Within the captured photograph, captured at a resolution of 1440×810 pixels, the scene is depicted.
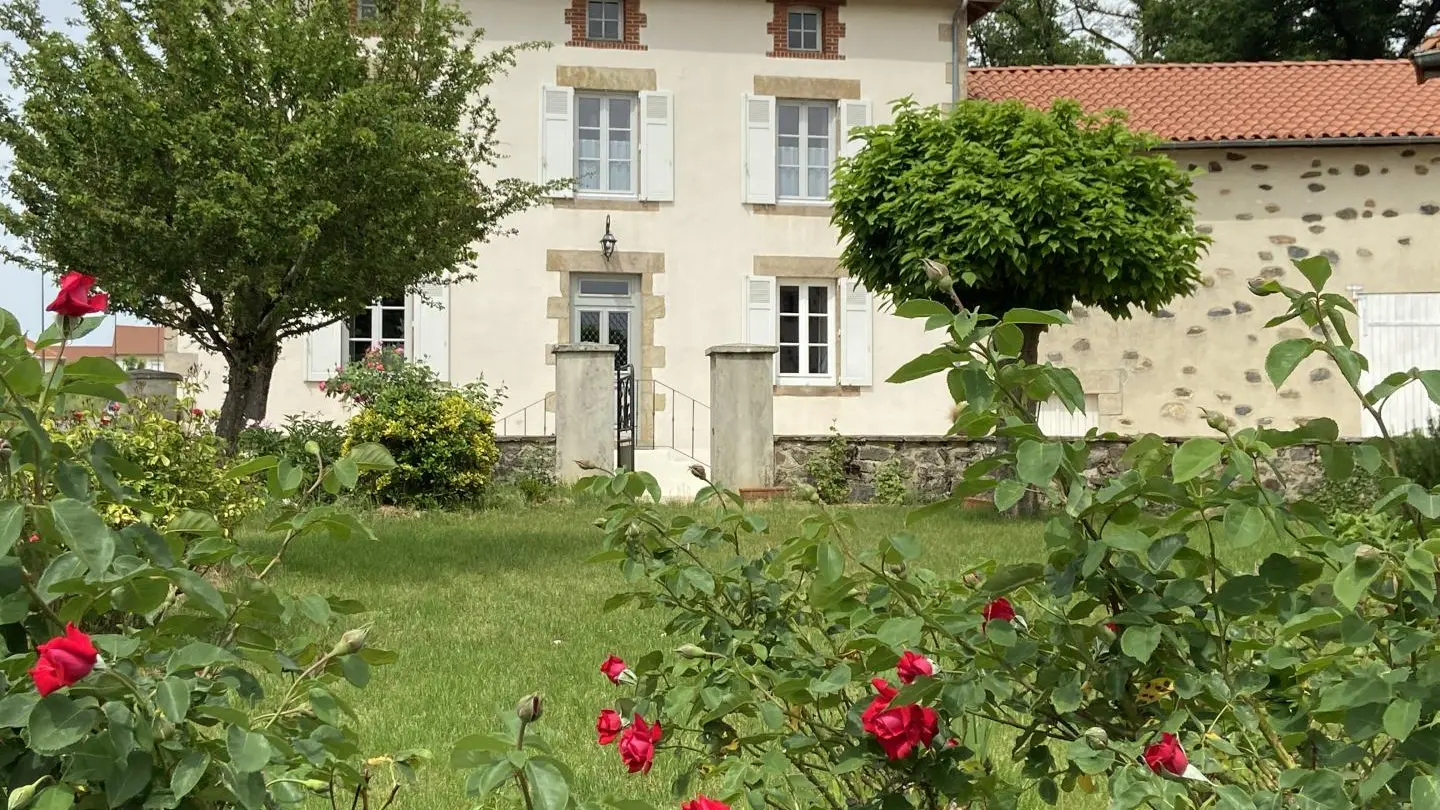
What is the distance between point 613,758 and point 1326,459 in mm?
2750

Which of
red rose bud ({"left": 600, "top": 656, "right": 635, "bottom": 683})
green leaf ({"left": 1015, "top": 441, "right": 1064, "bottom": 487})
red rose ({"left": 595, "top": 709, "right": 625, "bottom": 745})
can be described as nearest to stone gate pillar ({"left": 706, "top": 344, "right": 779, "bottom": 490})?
red rose bud ({"left": 600, "top": 656, "right": 635, "bottom": 683})

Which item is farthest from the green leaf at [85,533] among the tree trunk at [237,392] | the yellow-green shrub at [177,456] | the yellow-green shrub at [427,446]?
the yellow-green shrub at [427,446]

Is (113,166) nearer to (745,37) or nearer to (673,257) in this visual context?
(673,257)

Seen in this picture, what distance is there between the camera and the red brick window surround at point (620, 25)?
15.9 metres

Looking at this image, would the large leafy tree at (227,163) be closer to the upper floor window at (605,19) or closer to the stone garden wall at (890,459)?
the stone garden wall at (890,459)

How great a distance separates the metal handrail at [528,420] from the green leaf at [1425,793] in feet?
47.0

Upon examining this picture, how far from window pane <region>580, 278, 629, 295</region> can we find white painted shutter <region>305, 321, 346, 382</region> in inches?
118

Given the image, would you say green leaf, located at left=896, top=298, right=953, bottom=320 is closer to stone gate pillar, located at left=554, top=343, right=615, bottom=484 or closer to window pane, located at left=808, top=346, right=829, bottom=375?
stone gate pillar, located at left=554, top=343, right=615, bottom=484

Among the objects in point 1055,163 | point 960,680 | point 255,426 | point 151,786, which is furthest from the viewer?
point 255,426

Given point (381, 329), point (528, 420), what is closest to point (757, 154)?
point (528, 420)

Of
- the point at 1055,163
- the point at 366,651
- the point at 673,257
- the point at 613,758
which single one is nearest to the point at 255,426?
the point at 673,257

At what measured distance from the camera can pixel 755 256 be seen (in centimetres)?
1622

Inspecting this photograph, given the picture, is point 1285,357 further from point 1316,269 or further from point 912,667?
point 912,667

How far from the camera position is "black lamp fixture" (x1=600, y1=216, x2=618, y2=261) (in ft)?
51.5
